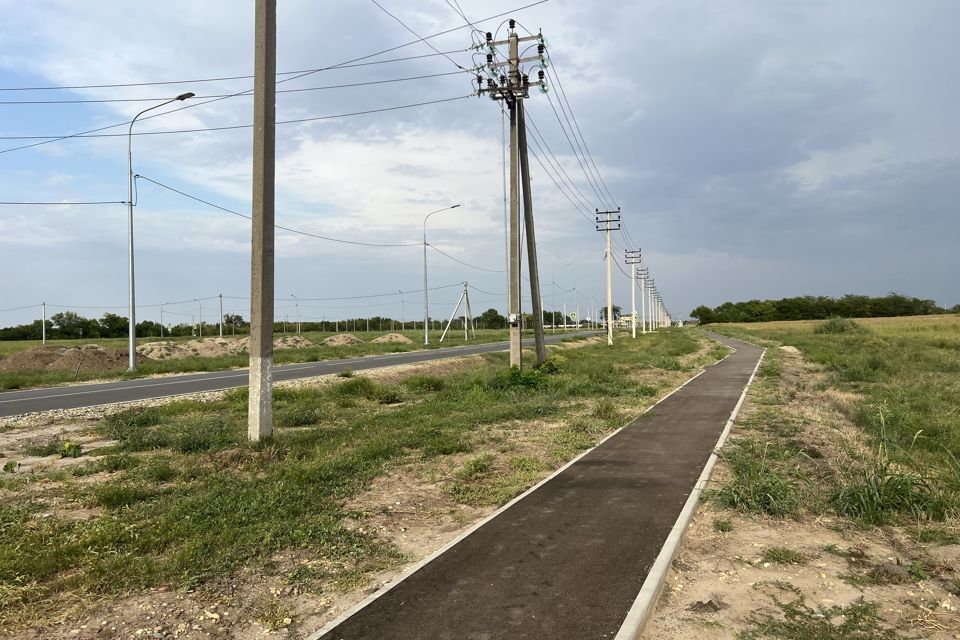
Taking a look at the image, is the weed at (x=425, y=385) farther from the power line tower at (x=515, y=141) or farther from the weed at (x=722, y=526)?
the weed at (x=722, y=526)

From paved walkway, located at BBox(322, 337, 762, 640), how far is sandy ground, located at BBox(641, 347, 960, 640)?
318 mm

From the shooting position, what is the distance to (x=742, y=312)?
510 feet

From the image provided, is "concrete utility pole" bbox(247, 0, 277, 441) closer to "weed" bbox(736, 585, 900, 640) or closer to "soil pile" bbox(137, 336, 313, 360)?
"weed" bbox(736, 585, 900, 640)

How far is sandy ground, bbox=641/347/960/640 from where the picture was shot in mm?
3953

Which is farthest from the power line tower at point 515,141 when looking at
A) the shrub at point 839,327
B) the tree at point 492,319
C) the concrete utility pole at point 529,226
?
the tree at point 492,319

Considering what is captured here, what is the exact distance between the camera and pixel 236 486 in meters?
7.10

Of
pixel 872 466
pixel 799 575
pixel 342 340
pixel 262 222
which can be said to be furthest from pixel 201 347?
pixel 799 575

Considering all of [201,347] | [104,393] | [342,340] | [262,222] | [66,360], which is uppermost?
[262,222]

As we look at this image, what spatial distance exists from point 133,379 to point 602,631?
81.3 ft

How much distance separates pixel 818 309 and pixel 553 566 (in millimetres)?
156683

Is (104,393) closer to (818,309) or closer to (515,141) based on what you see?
(515,141)

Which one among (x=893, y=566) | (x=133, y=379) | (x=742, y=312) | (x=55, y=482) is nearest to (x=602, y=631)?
(x=893, y=566)

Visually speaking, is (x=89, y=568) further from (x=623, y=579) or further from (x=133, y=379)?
(x=133, y=379)

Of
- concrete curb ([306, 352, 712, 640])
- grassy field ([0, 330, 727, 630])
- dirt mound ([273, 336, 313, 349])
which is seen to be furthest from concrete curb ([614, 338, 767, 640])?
dirt mound ([273, 336, 313, 349])
